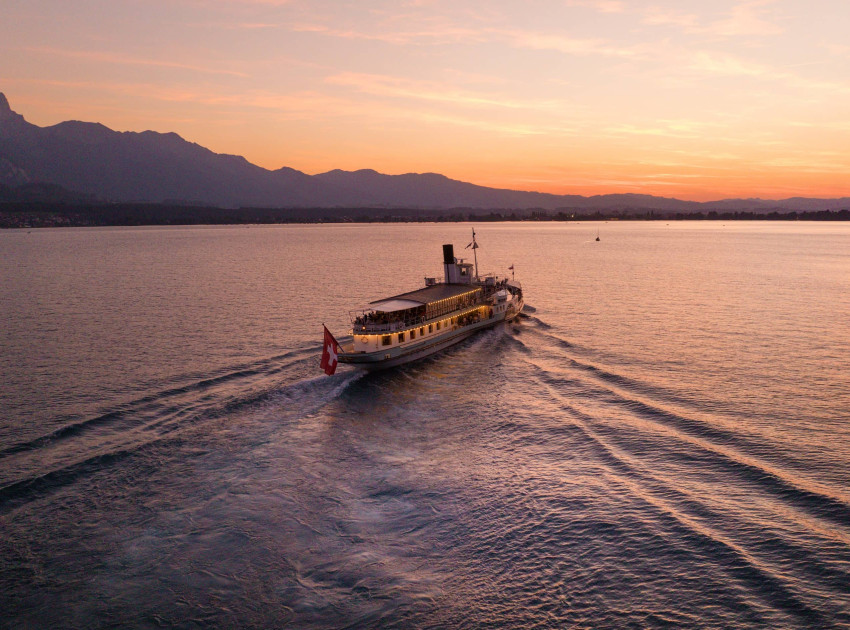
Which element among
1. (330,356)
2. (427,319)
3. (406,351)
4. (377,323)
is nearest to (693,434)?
(406,351)

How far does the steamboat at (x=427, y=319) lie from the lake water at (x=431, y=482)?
2.20 m

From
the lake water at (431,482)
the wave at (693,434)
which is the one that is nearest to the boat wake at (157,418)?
the lake water at (431,482)

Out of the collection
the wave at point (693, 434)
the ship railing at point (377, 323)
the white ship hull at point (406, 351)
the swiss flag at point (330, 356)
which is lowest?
the wave at point (693, 434)

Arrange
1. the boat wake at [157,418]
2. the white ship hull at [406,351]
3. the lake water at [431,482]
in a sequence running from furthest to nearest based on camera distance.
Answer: the white ship hull at [406,351]
the boat wake at [157,418]
the lake water at [431,482]

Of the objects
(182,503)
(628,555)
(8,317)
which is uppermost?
(8,317)

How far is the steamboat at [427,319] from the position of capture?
179 ft

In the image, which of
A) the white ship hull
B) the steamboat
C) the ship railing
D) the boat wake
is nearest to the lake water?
the boat wake

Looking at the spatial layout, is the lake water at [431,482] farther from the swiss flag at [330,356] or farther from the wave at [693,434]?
the swiss flag at [330,356]

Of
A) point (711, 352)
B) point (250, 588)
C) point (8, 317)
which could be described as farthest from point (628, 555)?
point (8, 317)

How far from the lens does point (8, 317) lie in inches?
3145

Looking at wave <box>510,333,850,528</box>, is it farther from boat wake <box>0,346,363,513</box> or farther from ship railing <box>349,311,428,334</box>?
boat wake <box>0,346,363,513</box>

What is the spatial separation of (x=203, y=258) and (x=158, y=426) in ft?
536

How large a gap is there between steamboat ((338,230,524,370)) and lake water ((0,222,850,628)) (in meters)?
2.20

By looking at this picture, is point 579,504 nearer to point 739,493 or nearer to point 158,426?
point 739,493
